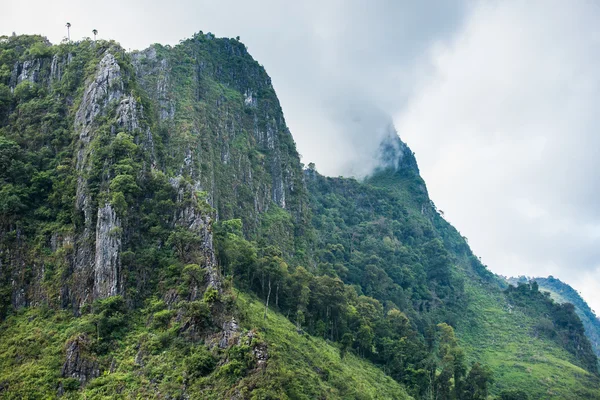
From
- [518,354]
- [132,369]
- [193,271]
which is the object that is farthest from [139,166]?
[518,354]

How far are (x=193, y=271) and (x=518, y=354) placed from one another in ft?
239

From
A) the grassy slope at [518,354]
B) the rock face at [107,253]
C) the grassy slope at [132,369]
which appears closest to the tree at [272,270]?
the grassy slope at [132,369]

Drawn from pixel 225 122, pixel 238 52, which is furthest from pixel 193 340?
pixel 238 52

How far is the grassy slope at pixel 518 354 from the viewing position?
7725cm

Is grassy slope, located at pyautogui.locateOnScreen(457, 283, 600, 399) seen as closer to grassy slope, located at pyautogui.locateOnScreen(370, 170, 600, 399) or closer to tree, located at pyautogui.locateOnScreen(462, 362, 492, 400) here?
grassy slope, located at pyautogui.locateOnScreen(370, 170, 600, 399)

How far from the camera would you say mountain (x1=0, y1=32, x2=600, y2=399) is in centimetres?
3978

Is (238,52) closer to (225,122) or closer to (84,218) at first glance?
(225,122)

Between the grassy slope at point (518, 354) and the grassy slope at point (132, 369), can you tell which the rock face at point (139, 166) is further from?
the grassy slope at point (518, 354)

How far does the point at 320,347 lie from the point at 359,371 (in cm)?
601

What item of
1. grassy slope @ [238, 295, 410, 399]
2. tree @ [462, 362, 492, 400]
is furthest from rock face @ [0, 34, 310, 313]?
tree @ [462, 362, 492, 400]

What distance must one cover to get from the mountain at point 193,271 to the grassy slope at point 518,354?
0.51 m

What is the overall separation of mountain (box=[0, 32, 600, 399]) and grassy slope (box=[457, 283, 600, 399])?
0.51 metres

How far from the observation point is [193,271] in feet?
148

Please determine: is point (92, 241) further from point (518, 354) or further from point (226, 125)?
point (518, 354)
